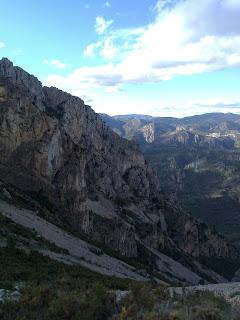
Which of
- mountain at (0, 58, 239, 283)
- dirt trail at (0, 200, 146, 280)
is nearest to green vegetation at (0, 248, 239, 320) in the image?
mountain at (0, 58, 239, 283)

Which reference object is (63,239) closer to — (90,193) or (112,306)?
(112,306)

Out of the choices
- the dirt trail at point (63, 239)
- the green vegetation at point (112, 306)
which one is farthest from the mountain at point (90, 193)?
the green vegetation at point (112, 306)

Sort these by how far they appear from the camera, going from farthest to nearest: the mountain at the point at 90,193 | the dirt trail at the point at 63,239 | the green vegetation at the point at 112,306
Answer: the mountain at the point at 90,193
the dirt trail at the point at 63,239
the green vegetation at the point at 112,306

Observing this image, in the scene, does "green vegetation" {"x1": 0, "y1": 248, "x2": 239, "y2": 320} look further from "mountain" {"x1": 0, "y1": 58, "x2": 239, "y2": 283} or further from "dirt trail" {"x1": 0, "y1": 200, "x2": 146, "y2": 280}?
"dirt trail" {"x1": 0, "y1": 200, "x2": 146, "y2": 280}

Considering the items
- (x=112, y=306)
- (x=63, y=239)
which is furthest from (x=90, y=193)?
(x=112, y=306)

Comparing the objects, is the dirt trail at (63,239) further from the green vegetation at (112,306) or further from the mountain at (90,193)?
the green vegetation at (112,306)

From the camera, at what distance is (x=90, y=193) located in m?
119

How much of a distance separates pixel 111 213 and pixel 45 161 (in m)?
36.2

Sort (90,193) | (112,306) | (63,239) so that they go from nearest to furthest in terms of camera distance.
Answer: (112,306)
(63,239)
(90,193)

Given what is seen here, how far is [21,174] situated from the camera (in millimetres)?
74375

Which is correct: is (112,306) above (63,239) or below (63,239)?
above

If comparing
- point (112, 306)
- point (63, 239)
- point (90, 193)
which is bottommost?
point (90, 193)

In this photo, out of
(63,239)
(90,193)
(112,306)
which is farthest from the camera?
(90,193)

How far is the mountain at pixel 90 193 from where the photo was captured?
64.9m
